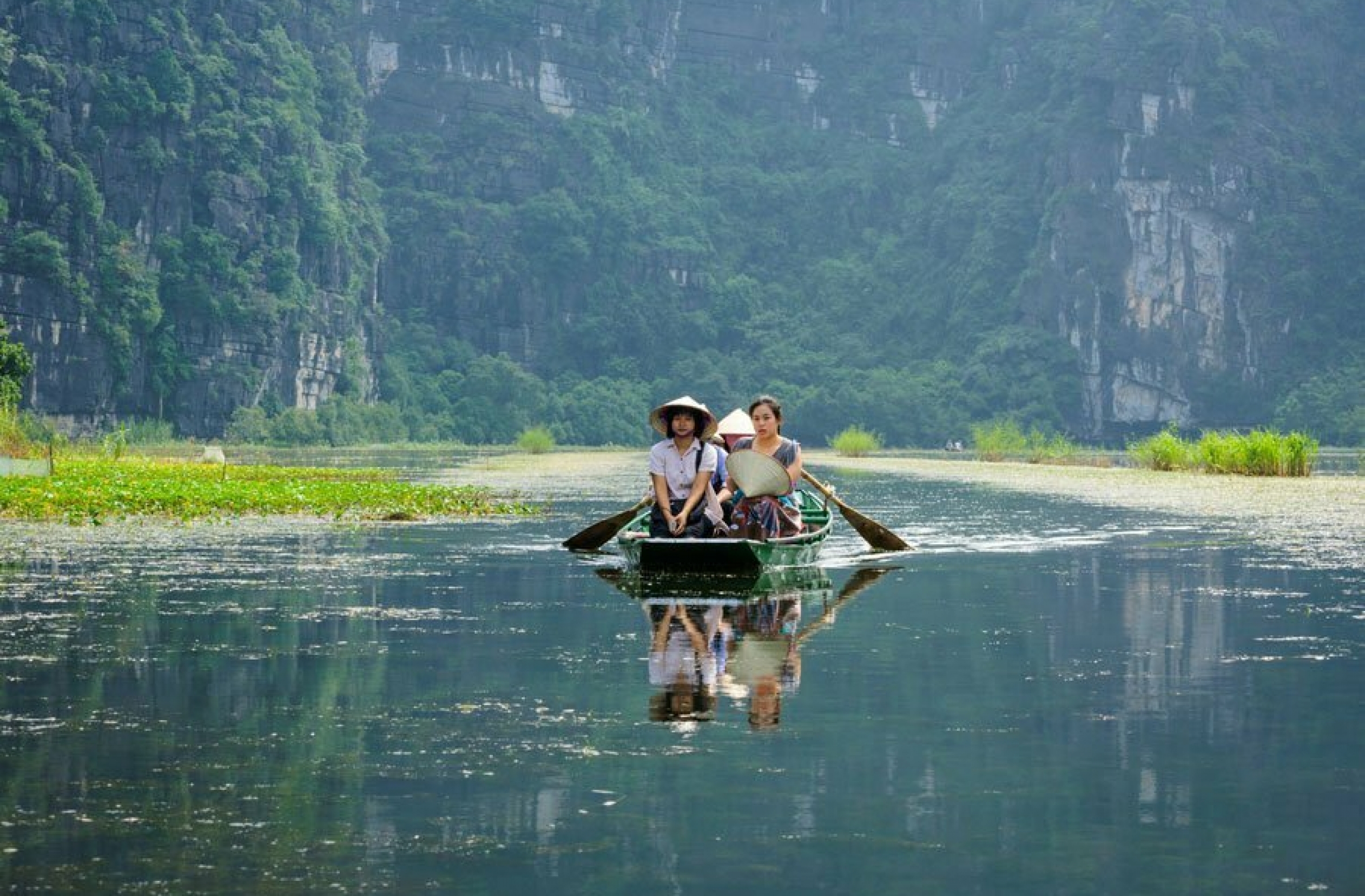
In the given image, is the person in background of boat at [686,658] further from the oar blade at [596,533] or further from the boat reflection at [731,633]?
the oar blade at [596,533]

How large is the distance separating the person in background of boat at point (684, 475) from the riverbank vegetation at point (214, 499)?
309 inches

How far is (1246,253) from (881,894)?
136 m

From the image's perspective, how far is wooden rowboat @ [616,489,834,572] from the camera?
1409 cm

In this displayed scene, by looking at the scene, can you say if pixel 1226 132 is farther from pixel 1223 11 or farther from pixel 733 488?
pixel 733 488

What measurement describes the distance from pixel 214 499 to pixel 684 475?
10.3 meters

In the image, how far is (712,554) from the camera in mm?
14258

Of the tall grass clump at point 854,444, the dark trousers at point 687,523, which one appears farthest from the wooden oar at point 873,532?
the tall grass clump at point 854,444

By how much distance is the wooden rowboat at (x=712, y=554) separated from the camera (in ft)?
46.2

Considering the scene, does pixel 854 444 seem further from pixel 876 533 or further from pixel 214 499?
pixel 876 533

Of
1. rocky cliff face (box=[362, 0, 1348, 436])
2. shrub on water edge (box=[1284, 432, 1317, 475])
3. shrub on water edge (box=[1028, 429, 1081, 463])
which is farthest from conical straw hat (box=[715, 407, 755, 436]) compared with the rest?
rocky cliff face (box=[362, 0, 1348, 436])

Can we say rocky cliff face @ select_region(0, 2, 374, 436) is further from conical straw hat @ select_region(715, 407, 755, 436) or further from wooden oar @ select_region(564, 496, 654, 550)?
conical straw hat @ select_region(715, 407, 755, 436)

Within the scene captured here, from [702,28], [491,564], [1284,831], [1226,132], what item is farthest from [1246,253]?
[1284,831]

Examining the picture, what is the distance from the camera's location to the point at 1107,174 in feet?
445

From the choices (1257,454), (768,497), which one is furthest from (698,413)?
(1257,454)
